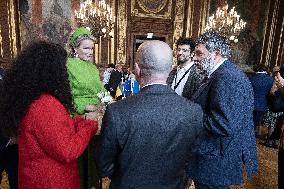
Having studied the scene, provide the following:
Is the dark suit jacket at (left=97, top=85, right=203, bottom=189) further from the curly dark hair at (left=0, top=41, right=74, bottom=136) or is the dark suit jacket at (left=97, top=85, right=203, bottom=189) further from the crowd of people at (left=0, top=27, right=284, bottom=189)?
the curly dark hair at (left=0, top=41, right=74, bottom=136)

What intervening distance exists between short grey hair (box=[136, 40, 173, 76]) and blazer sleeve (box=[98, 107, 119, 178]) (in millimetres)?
284

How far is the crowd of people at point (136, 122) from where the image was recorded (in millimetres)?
1296

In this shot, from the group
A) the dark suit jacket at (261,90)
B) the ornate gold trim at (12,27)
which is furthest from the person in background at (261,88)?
the ornate gold trim at (12,27)

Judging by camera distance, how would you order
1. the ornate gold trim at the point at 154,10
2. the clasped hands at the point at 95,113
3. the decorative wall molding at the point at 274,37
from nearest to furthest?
the clasped hands at the point at 95,113 → the ornate gold trim at the point at 154,10 → the decorative wall molding at the point at 274,37

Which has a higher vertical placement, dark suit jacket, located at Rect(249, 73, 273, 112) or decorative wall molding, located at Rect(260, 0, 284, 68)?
decorative wall molding, located at Rect(260, 0, 284, 68)

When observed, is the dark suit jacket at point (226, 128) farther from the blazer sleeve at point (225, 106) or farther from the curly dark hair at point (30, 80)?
the curly dark hair at point (30, 80)

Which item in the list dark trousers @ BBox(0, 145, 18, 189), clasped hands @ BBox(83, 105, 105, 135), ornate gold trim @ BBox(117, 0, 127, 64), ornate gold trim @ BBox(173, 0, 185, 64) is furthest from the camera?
ornate gold trim @ BBox(173, 0, 185, 64)

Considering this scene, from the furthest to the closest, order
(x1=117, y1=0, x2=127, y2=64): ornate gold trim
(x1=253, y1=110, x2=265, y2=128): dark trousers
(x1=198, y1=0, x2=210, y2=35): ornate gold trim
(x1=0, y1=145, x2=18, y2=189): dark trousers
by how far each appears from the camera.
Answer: (x1=198, y1=0, x2=210, y2=35): ornate gold trim < (x1=117, y1=0, x2=127, y2=64): ornate gold trim < (x1=253, y1=110, x2=265, y2=128): dark trousers < (x1=0, y1=145, x2=18, y2=189): dark trousers

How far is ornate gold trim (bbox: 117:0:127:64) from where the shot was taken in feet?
33.8

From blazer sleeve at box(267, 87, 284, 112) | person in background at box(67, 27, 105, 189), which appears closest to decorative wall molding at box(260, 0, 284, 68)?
blazer sleeve at box(267, 87, 284, 112)

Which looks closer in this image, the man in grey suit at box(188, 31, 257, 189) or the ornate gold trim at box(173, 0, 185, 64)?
the man in grey suit at box(188, 31, 257, 189)

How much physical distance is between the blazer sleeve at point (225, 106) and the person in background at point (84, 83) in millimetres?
882

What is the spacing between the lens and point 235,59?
1219 centimetres

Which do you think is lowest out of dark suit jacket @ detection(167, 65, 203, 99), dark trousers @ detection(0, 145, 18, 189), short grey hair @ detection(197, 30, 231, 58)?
dark trousers @ detection(0, 145, 18, 189)
